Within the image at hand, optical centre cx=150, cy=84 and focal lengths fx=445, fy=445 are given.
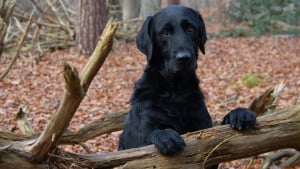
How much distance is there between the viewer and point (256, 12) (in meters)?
21.4

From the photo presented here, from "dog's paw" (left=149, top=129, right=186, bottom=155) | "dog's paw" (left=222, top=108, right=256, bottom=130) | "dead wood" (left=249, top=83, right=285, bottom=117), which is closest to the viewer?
"dog's paw" (left=149, top=129, right=186, bottom=155)

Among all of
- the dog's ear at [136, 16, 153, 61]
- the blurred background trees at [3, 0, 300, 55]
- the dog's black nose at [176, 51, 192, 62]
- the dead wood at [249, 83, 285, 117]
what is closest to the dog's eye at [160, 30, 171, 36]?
the dog's ear at [136, 16, 153, 61]

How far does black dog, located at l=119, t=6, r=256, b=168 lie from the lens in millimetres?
3854

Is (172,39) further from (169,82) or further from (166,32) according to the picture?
(169,82)

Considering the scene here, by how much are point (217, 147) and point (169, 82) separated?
835mm

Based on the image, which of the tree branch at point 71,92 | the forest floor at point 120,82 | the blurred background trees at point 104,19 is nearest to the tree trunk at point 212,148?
the tree branch at point 71,92

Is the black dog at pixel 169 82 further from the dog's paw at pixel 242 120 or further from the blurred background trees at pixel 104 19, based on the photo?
the blurred background trees at pixel 104 19

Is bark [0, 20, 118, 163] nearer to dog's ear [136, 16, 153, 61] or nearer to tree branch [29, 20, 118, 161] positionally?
tree branch [29, 20, 118, 161]

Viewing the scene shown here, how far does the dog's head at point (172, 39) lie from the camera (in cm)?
381

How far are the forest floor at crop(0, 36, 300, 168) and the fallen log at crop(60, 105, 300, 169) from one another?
6.20ft

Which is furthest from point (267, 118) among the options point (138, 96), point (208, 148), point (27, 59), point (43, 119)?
point (27, 59)

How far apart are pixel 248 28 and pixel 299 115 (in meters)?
18.2

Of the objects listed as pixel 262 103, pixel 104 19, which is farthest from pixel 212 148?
pixel 104 19

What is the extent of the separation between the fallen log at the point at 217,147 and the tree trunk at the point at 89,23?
10126mm
